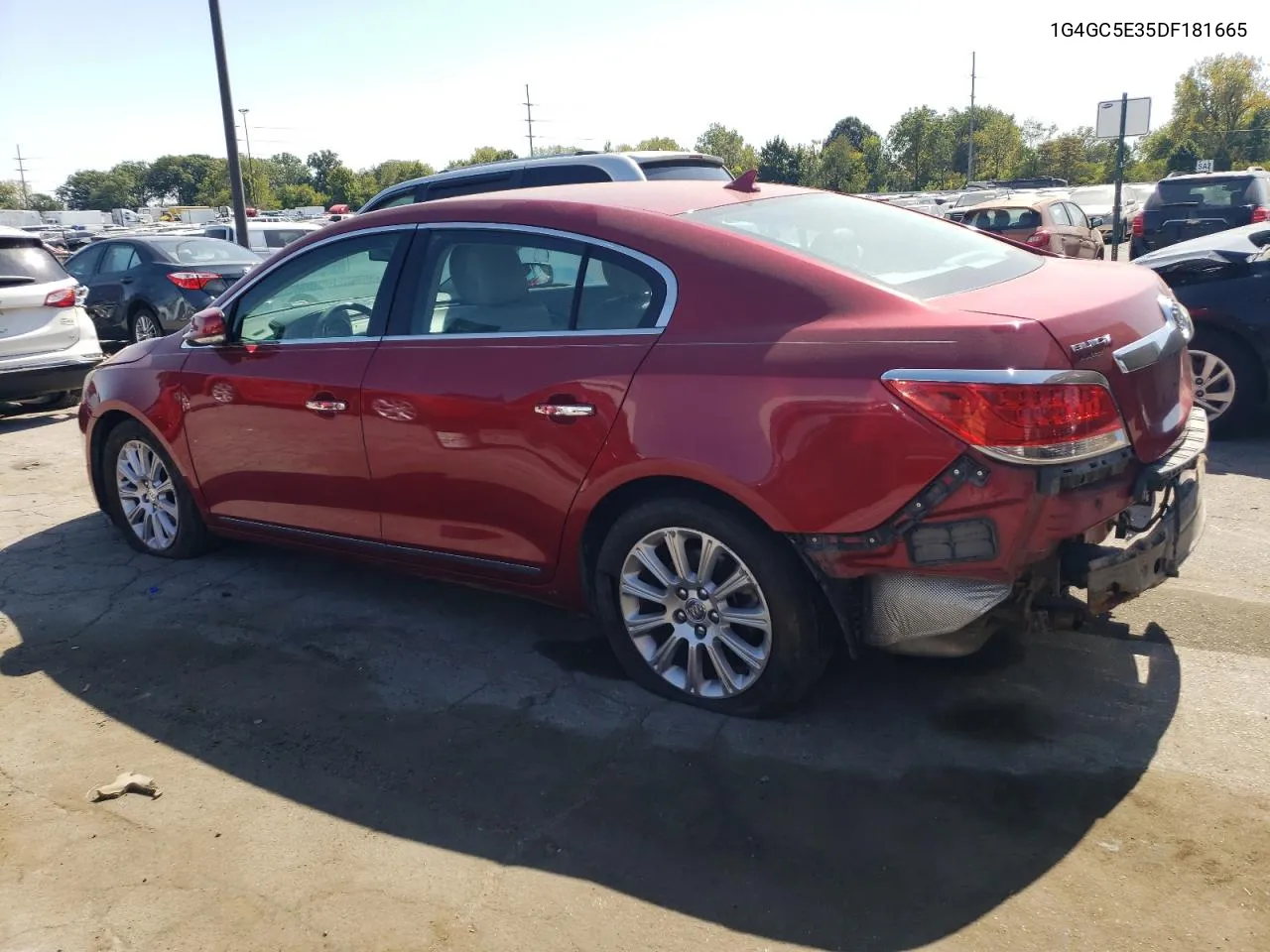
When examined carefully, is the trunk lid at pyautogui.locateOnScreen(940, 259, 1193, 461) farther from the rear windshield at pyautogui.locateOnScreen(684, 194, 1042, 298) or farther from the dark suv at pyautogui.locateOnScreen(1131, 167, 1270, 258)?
the dark suv at pyautogui.locateOnScreen(1131, 167, 1270, 258)

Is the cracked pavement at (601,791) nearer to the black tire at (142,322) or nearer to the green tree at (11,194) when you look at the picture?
Answer: the black tire at (142,322)

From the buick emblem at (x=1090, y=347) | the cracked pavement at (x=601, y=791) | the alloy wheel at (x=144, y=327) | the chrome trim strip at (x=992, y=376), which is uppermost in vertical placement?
the buick emblem at (x=1090, y=347)

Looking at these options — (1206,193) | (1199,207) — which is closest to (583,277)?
(1199,207)

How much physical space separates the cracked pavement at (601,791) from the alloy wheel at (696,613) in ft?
0.55

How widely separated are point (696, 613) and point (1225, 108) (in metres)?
63.6

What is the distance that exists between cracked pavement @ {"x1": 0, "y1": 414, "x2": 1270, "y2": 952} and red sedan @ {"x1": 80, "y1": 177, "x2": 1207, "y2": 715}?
0.36 meters

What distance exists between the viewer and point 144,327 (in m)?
12.8

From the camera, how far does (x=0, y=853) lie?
3229mm

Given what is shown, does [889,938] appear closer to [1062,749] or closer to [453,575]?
→ [1062,749]

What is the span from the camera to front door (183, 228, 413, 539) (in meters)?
4.47

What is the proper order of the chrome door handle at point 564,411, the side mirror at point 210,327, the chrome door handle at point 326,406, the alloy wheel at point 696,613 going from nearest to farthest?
the alloy wheel at point 696,613, the chrome door handle at point 564,411, the chrome door handle at point 326,406, the side mirror at point 210,327

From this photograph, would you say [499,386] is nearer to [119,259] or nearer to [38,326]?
[38,326]

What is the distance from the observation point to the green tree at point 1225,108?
5500cm

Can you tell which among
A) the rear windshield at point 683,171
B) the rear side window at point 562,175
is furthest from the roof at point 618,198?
the rear windshield at point 683,171
